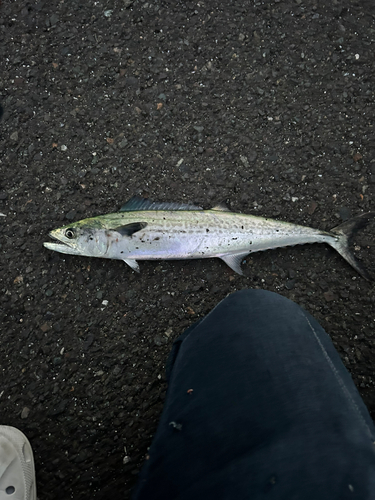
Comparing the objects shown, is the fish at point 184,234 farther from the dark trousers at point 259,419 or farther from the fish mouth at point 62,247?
the dark trousers at point 259,419

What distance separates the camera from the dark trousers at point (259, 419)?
5.42 ft

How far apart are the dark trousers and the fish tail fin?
0.82 metres

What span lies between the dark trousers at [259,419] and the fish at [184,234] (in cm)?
61

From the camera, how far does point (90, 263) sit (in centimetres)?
280

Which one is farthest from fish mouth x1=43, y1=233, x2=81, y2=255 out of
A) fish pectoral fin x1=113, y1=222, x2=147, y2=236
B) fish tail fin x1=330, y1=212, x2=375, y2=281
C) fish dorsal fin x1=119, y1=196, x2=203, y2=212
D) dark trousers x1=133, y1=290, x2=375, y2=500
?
fish tail fin x1=330, y1=212, x2=375, y2=281

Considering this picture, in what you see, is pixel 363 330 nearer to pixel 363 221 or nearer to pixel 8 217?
pixel 363 221

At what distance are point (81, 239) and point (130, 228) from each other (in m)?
0.40

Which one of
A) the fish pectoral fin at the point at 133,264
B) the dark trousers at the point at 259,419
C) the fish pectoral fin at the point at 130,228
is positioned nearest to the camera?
the dark trousers at the point at 259,419

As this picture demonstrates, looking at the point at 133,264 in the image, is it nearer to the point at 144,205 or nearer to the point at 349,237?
the point at 144,205

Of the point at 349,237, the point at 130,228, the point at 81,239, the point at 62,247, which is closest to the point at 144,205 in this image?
the point at 130,228

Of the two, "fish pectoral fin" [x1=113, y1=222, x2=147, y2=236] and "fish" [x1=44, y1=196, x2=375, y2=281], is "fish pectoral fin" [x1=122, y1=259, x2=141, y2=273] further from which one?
"fish pectoral fin" [x1=113, y1=222, x2=147, y2=236]

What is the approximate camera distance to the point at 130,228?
2.58 metres

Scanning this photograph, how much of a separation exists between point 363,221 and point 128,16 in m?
2.68

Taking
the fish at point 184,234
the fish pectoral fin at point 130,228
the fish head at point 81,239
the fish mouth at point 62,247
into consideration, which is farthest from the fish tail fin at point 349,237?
the fish mouth at point 62,247
